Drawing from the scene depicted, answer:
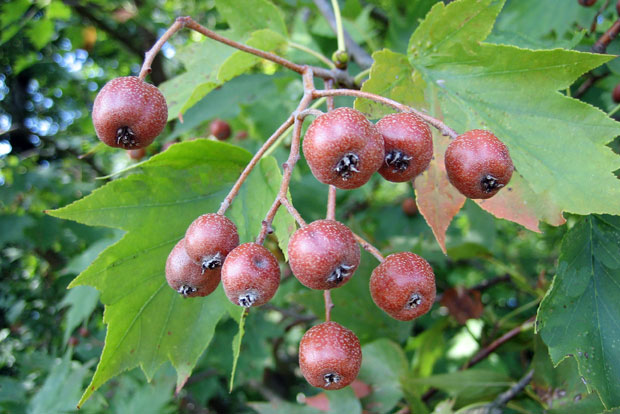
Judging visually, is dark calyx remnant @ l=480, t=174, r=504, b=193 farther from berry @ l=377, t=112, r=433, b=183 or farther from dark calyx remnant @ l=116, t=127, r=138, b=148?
dark calyx remnant @ l=116, t=127, r=138, b=148

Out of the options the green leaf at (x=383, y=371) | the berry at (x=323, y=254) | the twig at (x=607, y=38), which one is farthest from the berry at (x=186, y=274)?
the twig at (x=607, y=38)

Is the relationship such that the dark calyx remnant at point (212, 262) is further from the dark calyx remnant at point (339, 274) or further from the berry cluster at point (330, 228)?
the dark calyx remnant at point (339, 274)

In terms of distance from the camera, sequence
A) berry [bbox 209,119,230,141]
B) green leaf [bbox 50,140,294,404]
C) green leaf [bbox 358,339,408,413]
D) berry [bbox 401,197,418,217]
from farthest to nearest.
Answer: berry [bbox 401,197,418,217], berry [bbox 209,119,230,141], green leaf [bbox 358,339,408,413], green leaf [bbox 50,140,294,404]

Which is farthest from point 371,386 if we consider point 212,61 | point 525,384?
point 212,61

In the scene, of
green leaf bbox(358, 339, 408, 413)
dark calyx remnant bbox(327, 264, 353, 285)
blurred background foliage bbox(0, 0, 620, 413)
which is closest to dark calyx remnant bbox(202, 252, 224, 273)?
dark calyx remnant bbox(327, 264, 353, 285)

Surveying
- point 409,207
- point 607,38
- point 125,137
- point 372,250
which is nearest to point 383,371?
point 372,250
